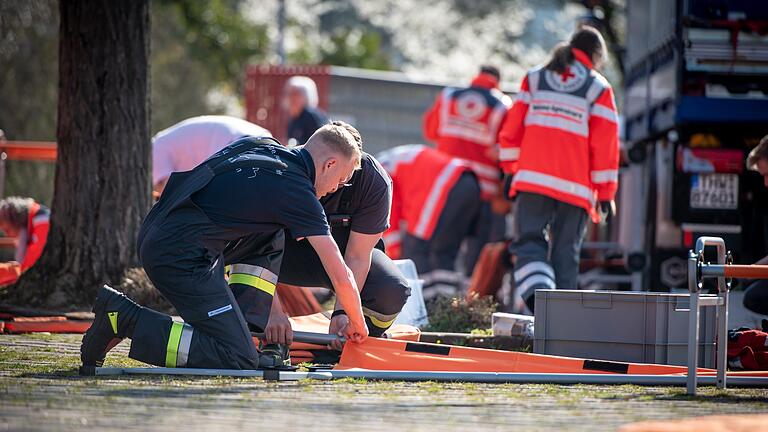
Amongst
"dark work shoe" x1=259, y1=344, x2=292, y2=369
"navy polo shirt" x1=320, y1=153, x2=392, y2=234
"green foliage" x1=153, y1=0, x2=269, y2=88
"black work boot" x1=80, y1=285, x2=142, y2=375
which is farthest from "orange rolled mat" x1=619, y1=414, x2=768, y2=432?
"green foliage" x1=153, y1=0, x2=269, y2=88

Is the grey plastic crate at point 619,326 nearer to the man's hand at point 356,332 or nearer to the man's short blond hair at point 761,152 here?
the man's hand at point 356,332

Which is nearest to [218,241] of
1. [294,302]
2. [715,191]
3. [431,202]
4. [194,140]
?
[294,302]

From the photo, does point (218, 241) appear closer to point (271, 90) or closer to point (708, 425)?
point (708, 425)

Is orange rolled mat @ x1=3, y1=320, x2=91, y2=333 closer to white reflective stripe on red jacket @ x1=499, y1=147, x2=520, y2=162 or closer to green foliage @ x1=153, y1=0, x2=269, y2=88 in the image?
white reflective stripe on red jacket @ x1=499, y1=147, x2=520, y2=162

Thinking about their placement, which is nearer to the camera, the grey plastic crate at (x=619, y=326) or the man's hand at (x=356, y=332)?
the man's hand at (x=356, y=332)

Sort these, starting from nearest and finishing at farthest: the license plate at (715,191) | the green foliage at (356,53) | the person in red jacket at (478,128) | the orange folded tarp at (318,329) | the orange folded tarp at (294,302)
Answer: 1. the orange folded tarp at (318,329)
2. the orange folded tarp at (294,302)
3. the license plate at (715,191)
4. the person in red jacket at (478,128)
5. the green foliage at (356,53)

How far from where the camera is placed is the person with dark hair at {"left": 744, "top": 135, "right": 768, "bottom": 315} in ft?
23.6

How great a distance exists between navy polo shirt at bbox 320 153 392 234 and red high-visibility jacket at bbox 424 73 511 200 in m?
5.51

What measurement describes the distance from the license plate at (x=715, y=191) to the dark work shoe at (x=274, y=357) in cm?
432

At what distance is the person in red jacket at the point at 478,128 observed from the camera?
11.6 m

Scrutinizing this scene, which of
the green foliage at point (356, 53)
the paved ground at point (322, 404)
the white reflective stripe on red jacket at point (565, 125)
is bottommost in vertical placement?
the paved ground at point (322, 404)

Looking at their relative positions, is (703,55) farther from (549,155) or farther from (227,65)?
(227,65)

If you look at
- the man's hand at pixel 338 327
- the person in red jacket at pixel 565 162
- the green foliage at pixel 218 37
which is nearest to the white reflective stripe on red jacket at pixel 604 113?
the person in red jacket at pixel 565 162

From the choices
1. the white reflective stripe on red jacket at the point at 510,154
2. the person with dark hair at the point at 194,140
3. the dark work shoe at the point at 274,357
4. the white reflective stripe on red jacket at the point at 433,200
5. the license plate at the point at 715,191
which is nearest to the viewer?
the dark work shoe at the point at 274,357
